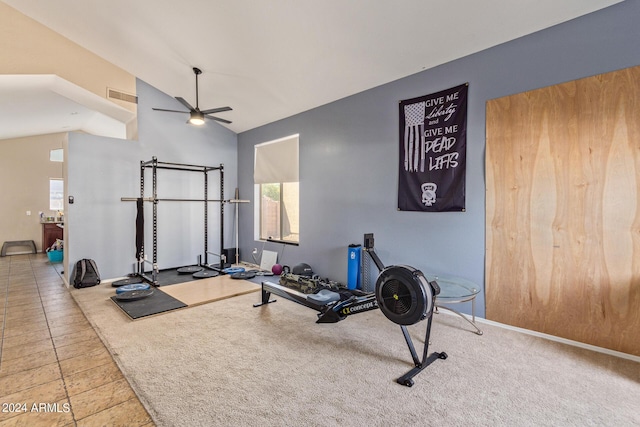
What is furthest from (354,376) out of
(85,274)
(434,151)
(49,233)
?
(49,233)

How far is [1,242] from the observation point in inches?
301

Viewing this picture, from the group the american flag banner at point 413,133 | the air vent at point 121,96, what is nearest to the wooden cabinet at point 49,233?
the air vent at point 121,96

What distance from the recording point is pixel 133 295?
12.6 ft

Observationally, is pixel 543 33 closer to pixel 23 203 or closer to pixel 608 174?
pixel 608 174

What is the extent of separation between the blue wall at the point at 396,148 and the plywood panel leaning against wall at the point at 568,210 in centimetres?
15

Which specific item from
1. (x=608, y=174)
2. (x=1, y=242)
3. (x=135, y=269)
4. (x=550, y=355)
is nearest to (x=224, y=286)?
(x=135, y=269)

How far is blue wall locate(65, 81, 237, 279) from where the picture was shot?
15.7 feet

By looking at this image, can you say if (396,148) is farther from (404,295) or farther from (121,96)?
(121,96)

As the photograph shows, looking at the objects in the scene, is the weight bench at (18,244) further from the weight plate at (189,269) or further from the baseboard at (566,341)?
the baseboard at (566,341)

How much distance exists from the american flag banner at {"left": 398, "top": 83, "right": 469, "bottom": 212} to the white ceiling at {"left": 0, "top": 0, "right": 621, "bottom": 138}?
48cm

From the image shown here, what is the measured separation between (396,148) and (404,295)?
228cm

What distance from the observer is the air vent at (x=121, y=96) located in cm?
502

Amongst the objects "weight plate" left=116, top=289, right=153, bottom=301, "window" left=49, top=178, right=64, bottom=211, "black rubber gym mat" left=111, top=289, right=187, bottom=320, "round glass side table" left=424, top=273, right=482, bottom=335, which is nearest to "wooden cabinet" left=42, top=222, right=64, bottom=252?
"window" left=49, top=178, right=64, bottom=211

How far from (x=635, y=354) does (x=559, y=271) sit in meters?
0.79
